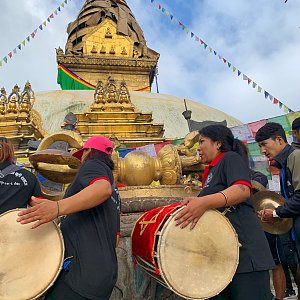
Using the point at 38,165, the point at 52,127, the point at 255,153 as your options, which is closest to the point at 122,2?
the point at 52,127

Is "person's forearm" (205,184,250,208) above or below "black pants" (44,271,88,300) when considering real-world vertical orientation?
above

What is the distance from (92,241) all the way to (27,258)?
30cm

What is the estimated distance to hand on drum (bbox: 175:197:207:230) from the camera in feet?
6.21

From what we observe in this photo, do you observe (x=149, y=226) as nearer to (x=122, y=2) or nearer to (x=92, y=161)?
(x=92, y=161)

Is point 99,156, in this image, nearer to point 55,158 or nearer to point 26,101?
point 55,158

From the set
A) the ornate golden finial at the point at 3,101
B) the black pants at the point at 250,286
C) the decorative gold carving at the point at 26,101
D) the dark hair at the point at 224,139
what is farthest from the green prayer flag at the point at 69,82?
the black pants at the point at 250,286

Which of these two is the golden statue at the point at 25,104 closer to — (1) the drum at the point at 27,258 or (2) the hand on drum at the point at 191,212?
(1) the drum at the point at 27,258

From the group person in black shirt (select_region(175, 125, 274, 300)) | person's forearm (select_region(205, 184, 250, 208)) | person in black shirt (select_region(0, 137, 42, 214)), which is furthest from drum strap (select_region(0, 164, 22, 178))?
person's forearm (select_region(205, 184, 250, 208))

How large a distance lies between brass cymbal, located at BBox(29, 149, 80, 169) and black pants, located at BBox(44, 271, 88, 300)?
1297 millimetres

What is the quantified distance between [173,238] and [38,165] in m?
1.85

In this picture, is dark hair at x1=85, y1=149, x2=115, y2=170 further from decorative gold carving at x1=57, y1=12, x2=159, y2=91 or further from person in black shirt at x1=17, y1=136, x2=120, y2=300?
decorative gold carving at x1=57, y1=12, x2=159, y2=91

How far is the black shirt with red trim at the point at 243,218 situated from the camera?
1.95 metres

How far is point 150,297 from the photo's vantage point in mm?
2779

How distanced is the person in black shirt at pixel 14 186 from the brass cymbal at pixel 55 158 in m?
0.63
